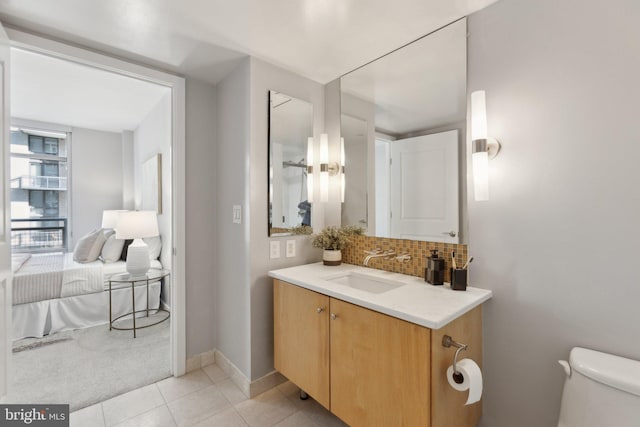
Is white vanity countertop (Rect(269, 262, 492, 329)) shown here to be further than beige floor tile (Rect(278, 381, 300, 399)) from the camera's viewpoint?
No

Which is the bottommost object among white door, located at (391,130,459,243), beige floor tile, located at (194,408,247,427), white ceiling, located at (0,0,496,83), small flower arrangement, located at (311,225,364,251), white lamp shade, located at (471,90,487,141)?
beige floor tile, located at (194,408,247,427)

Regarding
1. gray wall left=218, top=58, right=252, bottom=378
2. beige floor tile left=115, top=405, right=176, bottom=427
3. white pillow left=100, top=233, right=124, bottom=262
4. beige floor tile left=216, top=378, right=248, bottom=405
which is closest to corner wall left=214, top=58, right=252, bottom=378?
gray wall left=218, top=58, right=252, bottom=378

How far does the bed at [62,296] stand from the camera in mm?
2625

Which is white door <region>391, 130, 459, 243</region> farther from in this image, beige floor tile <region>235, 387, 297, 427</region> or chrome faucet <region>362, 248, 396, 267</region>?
beige floor tile <region>235, 387, 297, 427</region>

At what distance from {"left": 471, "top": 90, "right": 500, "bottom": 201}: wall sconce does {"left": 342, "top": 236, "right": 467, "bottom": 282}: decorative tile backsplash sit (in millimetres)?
334

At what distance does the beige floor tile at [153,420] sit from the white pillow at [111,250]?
7.69ft

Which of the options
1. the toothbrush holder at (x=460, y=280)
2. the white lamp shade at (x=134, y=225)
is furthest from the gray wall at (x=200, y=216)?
the toothbrush holder at (x=460, y=280)

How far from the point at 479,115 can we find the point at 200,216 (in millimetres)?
1960

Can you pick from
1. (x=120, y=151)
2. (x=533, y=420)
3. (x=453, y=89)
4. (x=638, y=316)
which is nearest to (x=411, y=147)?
(x=453, y=89)

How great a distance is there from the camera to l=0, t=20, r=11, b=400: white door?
139 cm

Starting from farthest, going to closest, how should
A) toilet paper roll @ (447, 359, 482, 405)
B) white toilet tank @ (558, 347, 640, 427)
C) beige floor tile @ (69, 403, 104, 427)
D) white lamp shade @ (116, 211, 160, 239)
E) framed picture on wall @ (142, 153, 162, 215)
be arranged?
1. framed picture on wall @ (142, 153, 162, 215)
2. white lamp shade @ (116, 211, 160, 239)
3. beige floor tile @ (69, 403, 104, 427)
4. toilet paper roll @ (447, 359, 482, 405)
5. white toilet tank @ (558, 347, 640, 427)

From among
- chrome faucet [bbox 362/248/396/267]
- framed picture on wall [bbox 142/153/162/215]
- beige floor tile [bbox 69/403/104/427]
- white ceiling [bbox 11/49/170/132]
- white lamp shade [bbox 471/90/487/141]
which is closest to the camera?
white lamp shade [bbox 471/90/487/141]

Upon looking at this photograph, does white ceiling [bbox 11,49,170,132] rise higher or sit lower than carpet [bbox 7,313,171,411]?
higher

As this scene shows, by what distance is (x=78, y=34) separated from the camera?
1.65 meters
